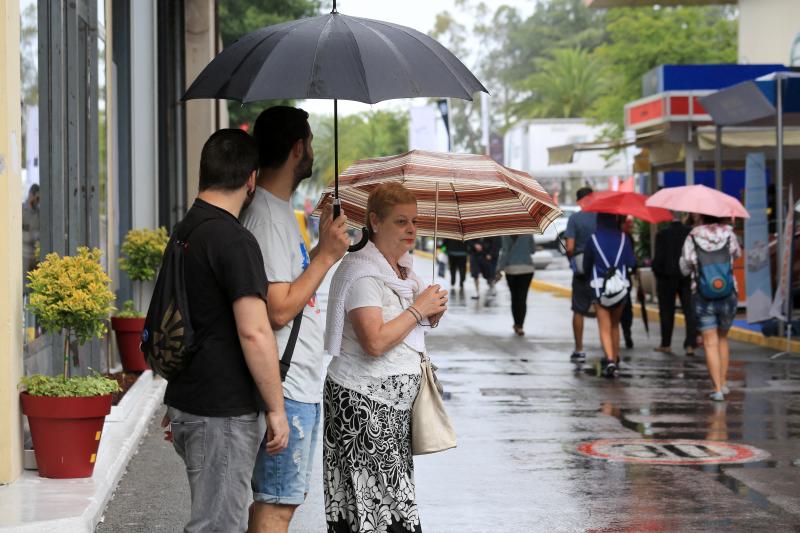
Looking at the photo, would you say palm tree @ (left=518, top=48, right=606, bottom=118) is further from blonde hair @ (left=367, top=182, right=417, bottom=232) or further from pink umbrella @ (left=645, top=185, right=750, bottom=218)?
blonde hair @ (left=367, top=182, right=417, bottom=232)

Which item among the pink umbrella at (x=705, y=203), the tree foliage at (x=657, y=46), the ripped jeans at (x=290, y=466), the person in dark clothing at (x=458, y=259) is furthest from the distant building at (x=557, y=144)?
the ripped jeans at (x=290, y=466)

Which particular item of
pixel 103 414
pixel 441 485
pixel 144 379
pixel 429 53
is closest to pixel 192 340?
pixel 429 53

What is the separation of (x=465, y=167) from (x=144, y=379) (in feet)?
20.7

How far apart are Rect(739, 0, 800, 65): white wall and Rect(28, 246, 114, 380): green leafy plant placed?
23138 mm

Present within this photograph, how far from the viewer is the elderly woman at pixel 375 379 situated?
509cm

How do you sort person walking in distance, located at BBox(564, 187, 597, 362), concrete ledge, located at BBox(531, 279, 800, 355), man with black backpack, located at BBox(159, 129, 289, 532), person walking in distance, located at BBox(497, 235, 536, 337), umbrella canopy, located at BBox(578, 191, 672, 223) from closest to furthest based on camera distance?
1. man with black backpack, located at BBox(159, 129, 289, 532)
2. umbrella canopy, located at BBox(578, 191, 672, 223)
3. person walking in distance, located at BBox(564, 187, 597, 362)
4. concrete ledge, located at BBox(531, 279, 800, 355)
5. person walking in distance, located at BBox(497, 235, 536, 337)

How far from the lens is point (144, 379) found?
37.0ft

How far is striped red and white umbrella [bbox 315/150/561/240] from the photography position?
5.64m

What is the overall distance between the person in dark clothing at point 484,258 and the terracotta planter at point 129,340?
1452cm

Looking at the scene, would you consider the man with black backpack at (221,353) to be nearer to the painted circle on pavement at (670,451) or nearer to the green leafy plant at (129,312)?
the painted circle on pavement at (670,451)

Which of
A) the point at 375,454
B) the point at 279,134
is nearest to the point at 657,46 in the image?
the point at 375,454

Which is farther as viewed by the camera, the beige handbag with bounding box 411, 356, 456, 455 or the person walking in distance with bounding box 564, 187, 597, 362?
the person walking in distance with bounding box 564, 187, 597, 362

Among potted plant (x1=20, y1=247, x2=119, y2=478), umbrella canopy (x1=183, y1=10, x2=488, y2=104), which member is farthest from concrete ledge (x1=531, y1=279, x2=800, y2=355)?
umbrella canopy (x1=183, y1=10, x2=488, y2=104)

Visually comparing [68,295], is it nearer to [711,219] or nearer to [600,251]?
[711,219]
